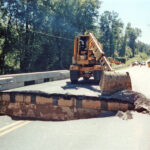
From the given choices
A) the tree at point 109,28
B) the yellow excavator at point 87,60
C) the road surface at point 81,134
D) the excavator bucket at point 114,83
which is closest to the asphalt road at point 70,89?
the excavator bucket at point 114,83

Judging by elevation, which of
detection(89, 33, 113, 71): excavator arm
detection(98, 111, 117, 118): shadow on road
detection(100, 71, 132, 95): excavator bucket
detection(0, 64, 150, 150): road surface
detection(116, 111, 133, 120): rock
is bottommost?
detection(0, 64, 150, 150): road surface

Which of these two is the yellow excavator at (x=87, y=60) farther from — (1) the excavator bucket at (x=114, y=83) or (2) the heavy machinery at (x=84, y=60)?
(1) the excavator bucket at (x=114, y=83)

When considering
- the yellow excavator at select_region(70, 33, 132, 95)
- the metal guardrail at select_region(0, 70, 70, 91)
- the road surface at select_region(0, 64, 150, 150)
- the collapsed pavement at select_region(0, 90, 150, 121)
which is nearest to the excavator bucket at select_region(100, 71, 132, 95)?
the collapsed pavement at select_region(0, 90, 150, 121)

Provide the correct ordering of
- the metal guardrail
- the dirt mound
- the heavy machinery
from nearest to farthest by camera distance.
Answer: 1. the dirt mound
2. the metal guardrail
3. the heavy machinery

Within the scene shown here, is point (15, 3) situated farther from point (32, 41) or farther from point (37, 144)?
point (37, 144)

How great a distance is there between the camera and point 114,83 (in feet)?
23.3

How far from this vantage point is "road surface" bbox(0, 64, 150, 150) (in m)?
4.09

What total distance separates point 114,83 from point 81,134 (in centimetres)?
290

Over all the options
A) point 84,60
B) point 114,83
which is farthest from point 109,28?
point 114,83

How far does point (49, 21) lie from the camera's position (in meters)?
38.9

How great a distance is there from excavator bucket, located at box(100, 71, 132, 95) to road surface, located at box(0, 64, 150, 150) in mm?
1527

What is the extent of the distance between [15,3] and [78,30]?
18303mm

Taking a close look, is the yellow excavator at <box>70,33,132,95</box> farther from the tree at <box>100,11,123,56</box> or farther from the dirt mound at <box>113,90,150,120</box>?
the tree at <box>100,11,123,56</box>

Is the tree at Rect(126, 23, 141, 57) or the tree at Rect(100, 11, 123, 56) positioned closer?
the tree at Rect(100, 11, 123, 56)
